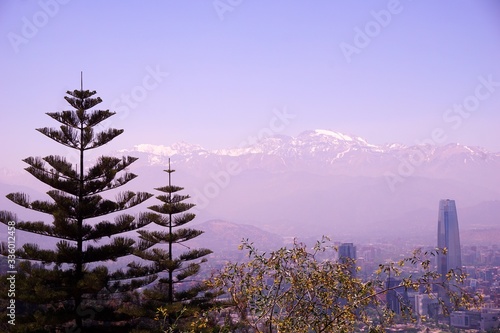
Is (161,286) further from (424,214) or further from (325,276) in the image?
(424,214)

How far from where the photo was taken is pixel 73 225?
30.2 ft

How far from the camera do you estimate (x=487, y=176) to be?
179375 millimetres

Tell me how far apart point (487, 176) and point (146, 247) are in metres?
187

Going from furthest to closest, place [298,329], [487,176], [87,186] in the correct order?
[487,176] < [87,186] < [298,329]

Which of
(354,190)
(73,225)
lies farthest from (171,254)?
(354,190)

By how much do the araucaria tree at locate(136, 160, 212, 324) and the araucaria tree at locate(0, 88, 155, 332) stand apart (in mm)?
1157

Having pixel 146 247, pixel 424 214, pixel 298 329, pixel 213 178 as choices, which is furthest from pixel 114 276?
pixel 213 178

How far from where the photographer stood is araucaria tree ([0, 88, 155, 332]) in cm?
891

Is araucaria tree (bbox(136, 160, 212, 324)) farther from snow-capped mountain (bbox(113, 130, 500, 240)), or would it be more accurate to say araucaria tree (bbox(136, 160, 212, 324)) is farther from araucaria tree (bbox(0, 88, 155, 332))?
snow-capped mountain (bbox(113, 130, 500, 240))

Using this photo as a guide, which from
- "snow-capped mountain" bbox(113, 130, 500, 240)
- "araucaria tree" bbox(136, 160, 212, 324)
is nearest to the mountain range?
"snow-capped mountain" bbox(113, 130, 500, 240)

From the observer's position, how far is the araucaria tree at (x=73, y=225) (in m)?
8.91

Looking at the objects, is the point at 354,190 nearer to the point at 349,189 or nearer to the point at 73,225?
the point at 349,189

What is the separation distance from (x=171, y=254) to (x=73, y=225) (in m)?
2.35

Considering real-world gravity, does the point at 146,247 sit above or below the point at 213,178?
below
